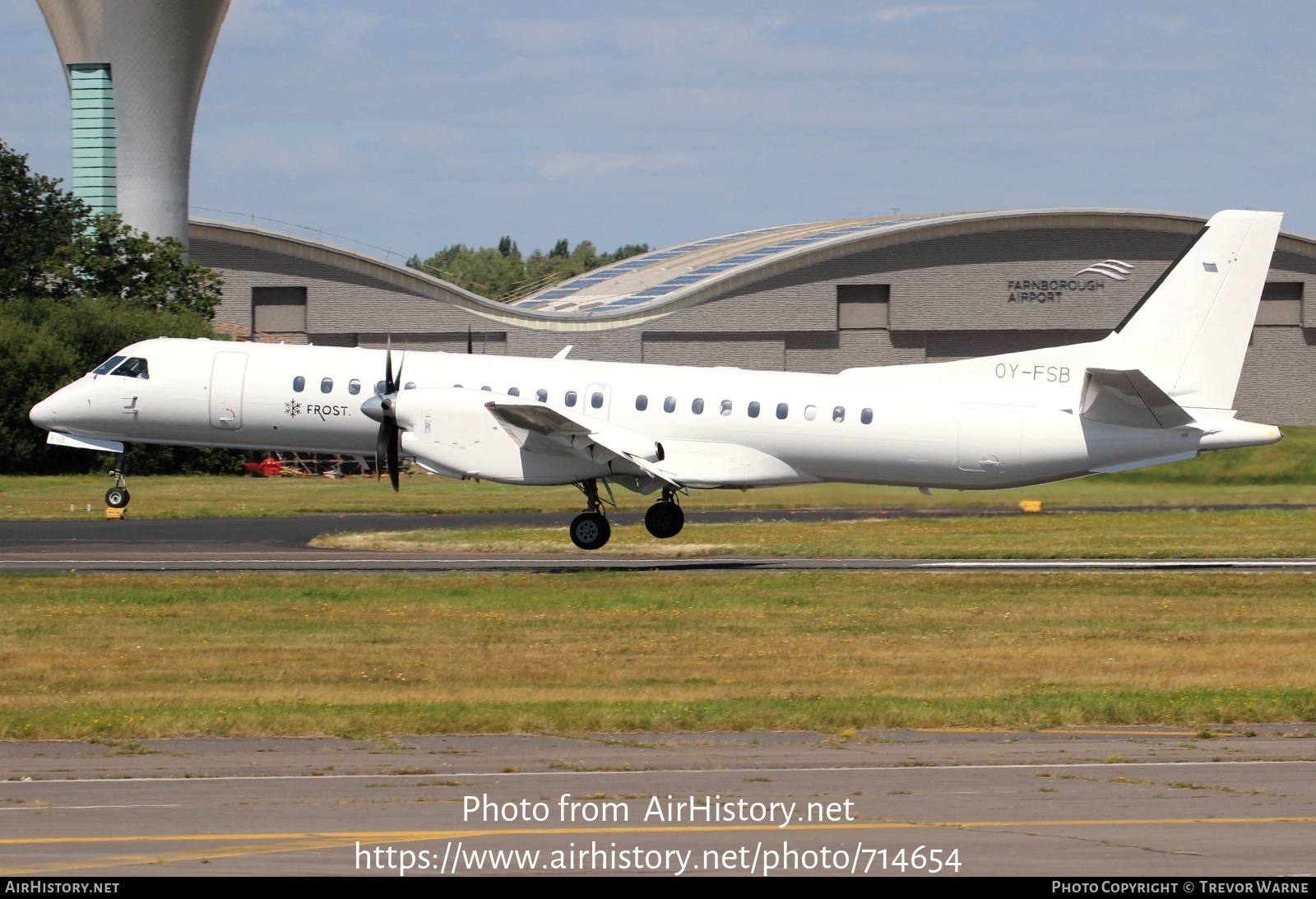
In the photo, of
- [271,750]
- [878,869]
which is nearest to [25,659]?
[271,750]

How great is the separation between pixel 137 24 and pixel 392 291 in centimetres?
1723

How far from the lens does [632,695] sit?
1619 cm

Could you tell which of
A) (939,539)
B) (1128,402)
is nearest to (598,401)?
(1128,402)

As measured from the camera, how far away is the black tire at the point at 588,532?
27500 mm

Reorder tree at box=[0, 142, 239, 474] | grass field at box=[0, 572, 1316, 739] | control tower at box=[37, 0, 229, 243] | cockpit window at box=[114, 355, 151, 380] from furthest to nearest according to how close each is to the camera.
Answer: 1. control tower at box=[37, 0, 229, 243]
2. tree at box=[0, 142, 239, 474]
3. cockpit window at box=[114, 355, 151, 380]
4. grass field at box=[0, 572, 1316, 739]

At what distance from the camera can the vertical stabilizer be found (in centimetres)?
2658

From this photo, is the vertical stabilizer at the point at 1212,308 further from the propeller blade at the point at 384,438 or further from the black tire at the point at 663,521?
the propeller blade at the point at 384,438

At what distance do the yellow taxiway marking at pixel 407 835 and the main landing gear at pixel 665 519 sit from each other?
721 inches

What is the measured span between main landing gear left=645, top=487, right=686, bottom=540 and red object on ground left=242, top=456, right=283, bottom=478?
31.7 metres

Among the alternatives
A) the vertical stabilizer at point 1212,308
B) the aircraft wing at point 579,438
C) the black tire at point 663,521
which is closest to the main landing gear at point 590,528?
the black tire at point 663,521

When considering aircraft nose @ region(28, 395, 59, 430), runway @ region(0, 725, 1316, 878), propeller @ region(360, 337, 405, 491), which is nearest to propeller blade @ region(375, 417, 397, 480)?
propeller @ region(360, 337, 405, 491)

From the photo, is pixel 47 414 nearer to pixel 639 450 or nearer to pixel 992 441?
pixel 639 450

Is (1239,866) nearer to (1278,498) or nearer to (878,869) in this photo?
(878,869)

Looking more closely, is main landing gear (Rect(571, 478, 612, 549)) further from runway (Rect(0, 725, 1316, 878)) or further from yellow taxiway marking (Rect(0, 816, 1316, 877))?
yellow taxiway marking (Rect(0, 816, 1316, 877))
